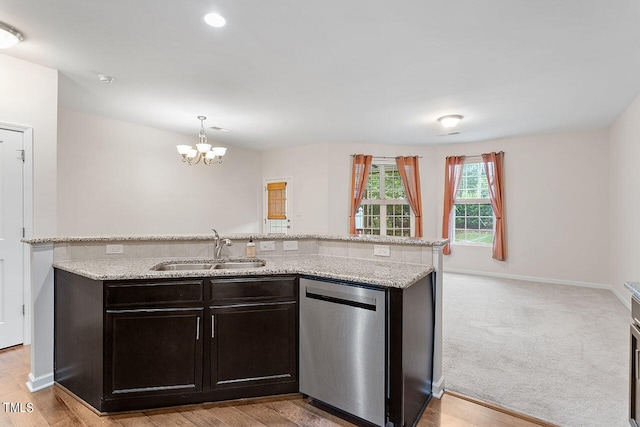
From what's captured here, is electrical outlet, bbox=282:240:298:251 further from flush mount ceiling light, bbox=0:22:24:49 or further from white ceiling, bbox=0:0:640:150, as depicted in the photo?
flush mount ceiling light, bbox=0:22:24:49

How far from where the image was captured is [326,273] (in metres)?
2.03

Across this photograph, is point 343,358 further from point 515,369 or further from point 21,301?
point 21,301

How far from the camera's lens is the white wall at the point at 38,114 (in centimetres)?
298

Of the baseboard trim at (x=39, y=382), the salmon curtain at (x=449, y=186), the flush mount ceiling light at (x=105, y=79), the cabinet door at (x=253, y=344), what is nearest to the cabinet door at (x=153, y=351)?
the cabinet door at (x=253, y=344)

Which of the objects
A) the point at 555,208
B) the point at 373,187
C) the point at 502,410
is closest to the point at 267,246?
the point at 502,410

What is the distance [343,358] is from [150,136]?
5.02 m

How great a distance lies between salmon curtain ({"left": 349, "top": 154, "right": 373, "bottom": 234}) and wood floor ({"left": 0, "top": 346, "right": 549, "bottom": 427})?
4.57 metres

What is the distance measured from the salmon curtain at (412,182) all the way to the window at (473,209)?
2.50 ft

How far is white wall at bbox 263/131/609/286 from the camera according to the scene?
5.48 meters

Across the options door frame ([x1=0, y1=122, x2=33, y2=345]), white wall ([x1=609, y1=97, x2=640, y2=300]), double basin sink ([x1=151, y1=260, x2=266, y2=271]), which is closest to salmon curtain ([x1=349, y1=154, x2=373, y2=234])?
white wall ([x1=609, y1=97, x2=640, y2=300])

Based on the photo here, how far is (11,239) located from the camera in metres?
2.99

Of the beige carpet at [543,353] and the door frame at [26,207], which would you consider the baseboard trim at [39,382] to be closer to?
the door frame at [26,207]

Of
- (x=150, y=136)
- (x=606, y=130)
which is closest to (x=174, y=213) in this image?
(x=150, y=136)

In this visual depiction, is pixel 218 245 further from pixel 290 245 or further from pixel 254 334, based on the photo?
pixel 254 334
